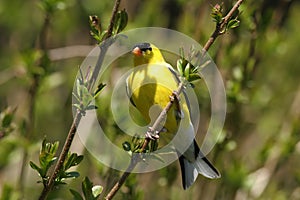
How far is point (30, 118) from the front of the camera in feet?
6.61

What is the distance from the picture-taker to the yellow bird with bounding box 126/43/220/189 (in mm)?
1655

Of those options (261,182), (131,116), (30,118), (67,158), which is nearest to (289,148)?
(261,182)

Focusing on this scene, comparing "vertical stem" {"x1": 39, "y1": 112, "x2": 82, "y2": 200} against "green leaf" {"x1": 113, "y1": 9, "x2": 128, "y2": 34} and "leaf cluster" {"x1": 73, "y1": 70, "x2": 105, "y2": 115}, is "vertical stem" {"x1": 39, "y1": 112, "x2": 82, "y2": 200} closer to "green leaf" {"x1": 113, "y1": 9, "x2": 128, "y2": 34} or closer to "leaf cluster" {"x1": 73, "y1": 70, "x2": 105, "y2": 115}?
"leaf cluster" {"x1": 73, "y1": 70, "x2": 105, "y2": 115}

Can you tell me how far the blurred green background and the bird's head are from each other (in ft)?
0.71

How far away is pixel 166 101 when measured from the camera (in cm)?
166

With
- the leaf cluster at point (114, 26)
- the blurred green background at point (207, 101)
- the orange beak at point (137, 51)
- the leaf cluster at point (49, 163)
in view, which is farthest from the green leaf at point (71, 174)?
A: the orange beak at point (137, 51)

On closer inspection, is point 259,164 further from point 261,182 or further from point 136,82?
point 136,82

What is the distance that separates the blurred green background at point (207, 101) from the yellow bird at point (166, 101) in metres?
0.16

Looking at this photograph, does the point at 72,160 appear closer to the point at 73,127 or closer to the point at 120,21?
the point at 73,127

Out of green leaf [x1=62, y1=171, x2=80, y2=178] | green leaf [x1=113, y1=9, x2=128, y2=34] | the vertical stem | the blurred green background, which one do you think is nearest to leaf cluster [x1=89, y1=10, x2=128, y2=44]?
green leaf [x1=113, y1=9, x2=128, y2=34]

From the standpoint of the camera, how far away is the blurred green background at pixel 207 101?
2020mm

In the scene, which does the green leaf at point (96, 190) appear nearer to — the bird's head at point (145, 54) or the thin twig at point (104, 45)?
the thin twig at point (104, 45)

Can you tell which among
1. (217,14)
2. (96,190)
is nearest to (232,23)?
(217,14)

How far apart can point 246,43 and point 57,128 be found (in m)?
1.23
